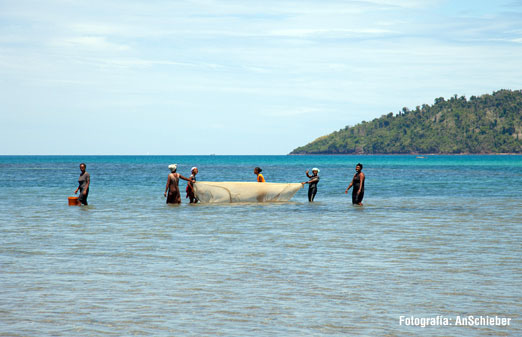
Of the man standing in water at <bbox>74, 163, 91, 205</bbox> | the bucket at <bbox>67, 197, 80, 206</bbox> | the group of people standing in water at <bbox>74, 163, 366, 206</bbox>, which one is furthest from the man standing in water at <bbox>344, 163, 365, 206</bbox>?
the bucket at <bbox>67, 197, 80, 206</bbox>

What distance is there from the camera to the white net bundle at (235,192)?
28031 mm

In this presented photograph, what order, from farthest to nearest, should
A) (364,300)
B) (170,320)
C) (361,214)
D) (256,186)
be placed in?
1. (256,186)
2. (361,214)
3. (364,300)
4. (170,320)

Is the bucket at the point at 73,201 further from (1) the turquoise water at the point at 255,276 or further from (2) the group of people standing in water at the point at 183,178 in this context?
(1) the turquoise water at the point at 255,276

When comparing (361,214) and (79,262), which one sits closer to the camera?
(79,262)

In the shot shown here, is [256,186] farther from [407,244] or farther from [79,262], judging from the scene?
[79,262]

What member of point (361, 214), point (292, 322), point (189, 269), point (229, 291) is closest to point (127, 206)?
point (361, 214)

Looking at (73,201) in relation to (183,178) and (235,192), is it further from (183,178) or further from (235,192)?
(235,192)

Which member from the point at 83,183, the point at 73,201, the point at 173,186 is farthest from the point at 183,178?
the point at 73,201

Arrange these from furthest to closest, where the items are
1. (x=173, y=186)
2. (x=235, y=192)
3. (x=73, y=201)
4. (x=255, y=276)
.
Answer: (x=235, y=192), (x=73, y=201), (x=173, y=186), (x=255, y=276)

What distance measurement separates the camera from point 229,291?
995cm

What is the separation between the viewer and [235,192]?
28422 mm

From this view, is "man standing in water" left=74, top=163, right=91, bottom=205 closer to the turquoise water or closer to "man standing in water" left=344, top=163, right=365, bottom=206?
the turquoise water

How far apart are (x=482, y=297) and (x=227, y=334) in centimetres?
398

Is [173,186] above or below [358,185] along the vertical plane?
below
